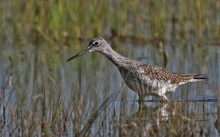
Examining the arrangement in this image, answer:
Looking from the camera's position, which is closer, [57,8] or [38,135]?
[38,135]

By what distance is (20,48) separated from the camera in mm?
13695

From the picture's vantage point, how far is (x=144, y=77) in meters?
9.66

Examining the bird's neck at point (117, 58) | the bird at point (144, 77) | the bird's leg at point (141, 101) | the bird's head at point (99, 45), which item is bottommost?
the bird's leg at point (141, 101)

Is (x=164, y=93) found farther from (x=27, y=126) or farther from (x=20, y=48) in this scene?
(x=20, y=48)

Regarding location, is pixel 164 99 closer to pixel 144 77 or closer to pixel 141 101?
pixel 144 77

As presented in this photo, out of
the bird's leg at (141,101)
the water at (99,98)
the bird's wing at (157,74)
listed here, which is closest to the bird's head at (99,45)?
the water at (99,98)

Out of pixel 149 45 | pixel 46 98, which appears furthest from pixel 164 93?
pixel 149 45

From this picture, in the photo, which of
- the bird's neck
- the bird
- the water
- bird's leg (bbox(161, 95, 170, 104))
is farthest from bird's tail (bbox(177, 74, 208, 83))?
the bird's neck

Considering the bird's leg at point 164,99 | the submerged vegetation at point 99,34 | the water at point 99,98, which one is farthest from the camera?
the submerged vegetation at point 99,34

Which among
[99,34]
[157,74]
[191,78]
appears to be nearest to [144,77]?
[157,74]

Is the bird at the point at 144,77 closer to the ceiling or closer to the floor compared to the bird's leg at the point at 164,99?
closer to the ceiling

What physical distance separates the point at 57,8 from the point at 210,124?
22.0ft

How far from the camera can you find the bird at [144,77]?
9602 mm

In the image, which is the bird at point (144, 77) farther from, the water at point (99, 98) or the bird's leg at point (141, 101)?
the water at point (99, 98)
